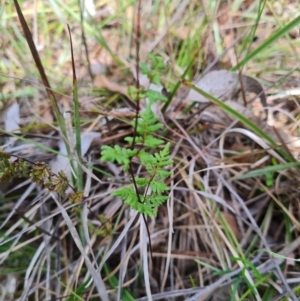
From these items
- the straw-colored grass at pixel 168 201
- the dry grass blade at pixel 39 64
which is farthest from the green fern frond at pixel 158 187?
the dry grass blade at pixel 39 64

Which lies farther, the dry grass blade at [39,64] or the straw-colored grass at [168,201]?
the straw-colored grass at [168,201]

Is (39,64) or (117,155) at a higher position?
(39,64)

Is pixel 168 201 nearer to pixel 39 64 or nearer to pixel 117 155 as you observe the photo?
pixel 117 155

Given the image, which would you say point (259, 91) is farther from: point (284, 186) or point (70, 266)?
point (70, 266)

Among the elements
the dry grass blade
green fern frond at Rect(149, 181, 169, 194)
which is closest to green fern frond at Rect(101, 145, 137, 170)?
green fern frond at Rect(149, 181, 169, 194)

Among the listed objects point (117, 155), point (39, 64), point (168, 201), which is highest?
point (39, 64)

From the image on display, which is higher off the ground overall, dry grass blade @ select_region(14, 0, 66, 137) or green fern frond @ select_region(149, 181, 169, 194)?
dry grass blade @ select_region(14, 0, 66, 137)

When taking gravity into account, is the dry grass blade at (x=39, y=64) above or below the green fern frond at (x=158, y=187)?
above

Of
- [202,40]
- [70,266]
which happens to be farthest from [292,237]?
[202,40]

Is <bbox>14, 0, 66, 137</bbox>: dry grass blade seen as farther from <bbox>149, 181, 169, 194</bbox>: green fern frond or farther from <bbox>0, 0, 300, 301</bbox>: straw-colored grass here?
<bbox>149, 181, 169, 194</bbox>: green fern frond

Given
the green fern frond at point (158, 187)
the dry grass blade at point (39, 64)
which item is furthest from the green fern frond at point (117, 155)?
the dry grass blade at point (39, 64)

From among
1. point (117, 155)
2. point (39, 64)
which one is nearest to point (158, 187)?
point (117, 155)

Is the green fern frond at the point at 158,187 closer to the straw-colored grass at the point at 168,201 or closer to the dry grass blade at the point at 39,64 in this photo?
the straw-colored grass at the point at 168,201
